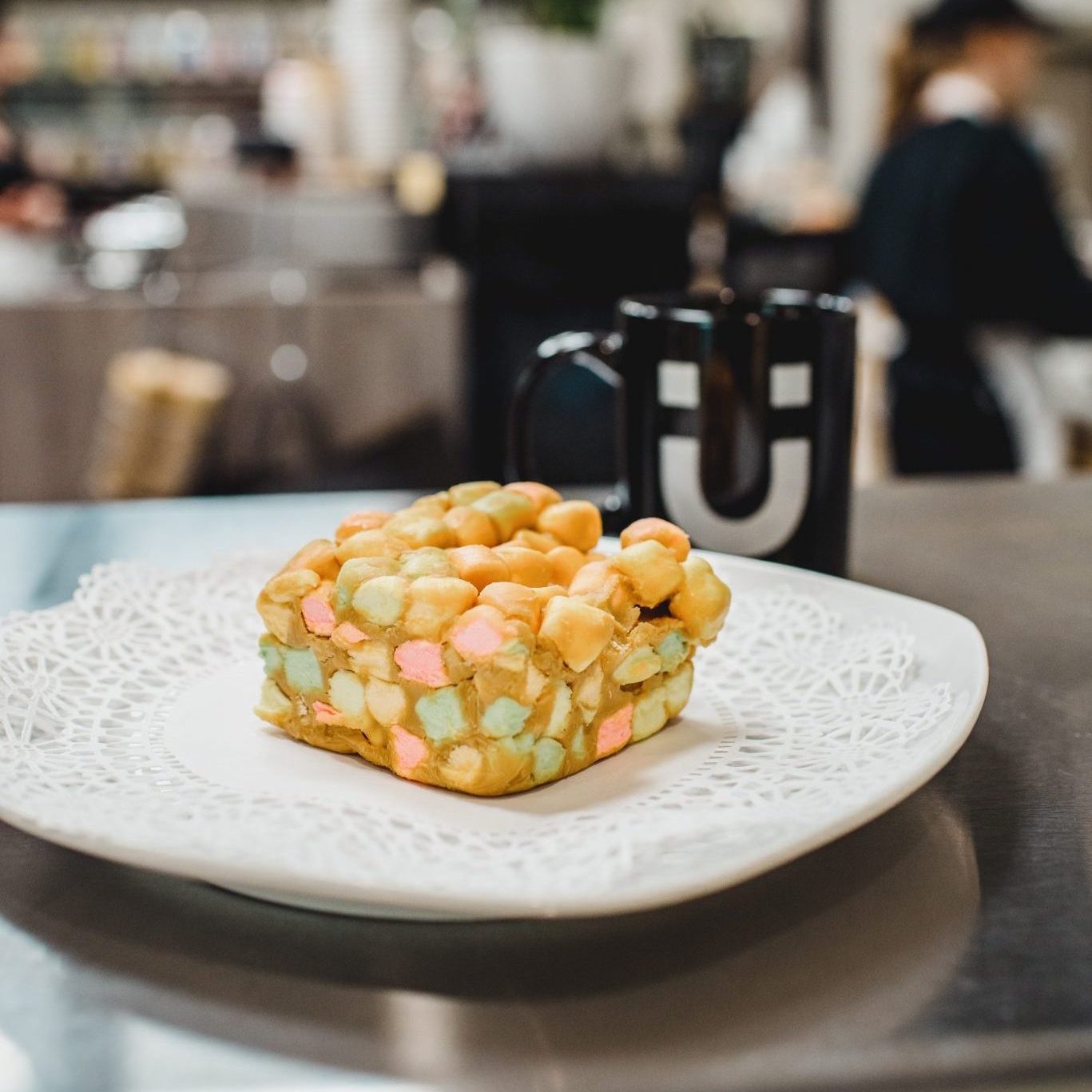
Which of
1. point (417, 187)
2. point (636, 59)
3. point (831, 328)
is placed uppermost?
point (636, 59)

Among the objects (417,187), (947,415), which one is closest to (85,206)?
(417,187)

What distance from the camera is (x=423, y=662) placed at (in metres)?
0.41

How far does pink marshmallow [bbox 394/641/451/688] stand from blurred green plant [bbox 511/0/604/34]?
1545mm

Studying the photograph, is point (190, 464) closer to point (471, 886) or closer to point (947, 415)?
point (947, 415)

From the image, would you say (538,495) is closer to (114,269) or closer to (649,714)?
(649,714)

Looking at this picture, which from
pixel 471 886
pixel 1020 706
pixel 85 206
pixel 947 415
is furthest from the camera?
pixel 85 206

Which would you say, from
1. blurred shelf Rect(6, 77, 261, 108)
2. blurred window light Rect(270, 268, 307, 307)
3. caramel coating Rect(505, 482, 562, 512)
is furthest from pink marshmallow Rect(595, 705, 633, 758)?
blurred shelf Rect(6, 77, 261, 108)

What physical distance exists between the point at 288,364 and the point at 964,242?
113 cm

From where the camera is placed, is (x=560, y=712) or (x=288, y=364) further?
(x=288, y=364)

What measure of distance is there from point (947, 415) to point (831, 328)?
169cm

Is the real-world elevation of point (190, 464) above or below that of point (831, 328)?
below

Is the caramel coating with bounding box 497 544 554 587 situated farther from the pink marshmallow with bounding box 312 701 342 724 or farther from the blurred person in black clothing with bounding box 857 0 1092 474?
the blurred person in black clothing with bounding box 857 0 1092 474

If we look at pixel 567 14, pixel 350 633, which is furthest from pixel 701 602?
pixel 567 14

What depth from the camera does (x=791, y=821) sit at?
35cm
